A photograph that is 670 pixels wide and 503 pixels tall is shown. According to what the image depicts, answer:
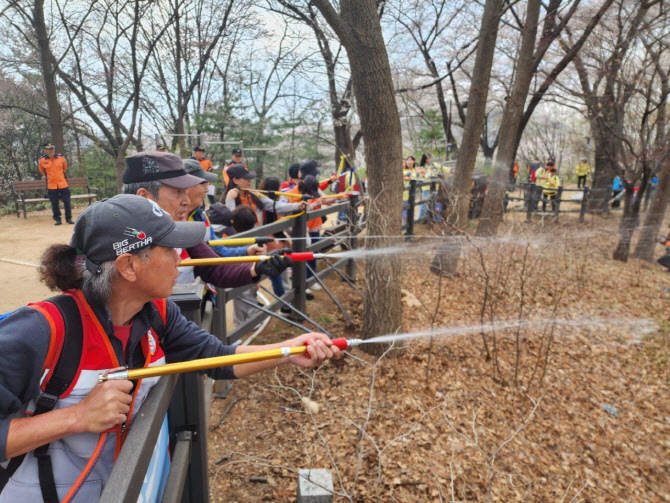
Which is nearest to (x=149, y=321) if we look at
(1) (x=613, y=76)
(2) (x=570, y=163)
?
(1) (x=613, y=76)

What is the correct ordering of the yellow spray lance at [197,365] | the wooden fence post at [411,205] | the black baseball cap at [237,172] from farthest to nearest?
the wooden fence post at [411,205] < the black baseball cap at [237,172] < the yellow spray lance at [197,365]

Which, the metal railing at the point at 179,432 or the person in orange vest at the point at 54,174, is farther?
the person in orange vest at the point at 54,174

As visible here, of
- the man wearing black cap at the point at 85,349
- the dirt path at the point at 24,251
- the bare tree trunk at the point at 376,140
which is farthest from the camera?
the dirt path at the point at 24,251

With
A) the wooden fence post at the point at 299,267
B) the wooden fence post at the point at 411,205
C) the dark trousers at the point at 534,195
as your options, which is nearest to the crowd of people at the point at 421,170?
the wooden fence post at the point at 411,205

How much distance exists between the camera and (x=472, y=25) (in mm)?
18844

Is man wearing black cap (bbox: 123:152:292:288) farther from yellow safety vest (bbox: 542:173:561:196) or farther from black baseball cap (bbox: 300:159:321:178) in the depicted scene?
yellow safety vest (bbox: 542:173:561:196)

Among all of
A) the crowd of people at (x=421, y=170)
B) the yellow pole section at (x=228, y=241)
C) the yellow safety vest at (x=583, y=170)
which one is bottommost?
the yellow pole section at (x=228, y=241)

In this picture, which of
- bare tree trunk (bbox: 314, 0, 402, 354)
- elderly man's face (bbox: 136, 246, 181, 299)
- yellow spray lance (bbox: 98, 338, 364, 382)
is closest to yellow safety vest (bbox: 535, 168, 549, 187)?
bare tree trunk (bbox: 314, 0, 402, 354)

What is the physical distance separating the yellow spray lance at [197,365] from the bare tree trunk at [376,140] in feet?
10.4

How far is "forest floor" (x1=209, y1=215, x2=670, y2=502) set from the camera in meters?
3.50

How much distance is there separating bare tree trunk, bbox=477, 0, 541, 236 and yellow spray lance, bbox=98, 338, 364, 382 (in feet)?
29.8

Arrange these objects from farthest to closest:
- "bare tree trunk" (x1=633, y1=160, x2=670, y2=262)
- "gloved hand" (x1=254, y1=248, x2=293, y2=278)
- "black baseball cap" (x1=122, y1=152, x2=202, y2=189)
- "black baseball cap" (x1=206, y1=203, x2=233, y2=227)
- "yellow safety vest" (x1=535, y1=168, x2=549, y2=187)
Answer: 1. "yellow safety vest" (x1=535, y1=168, x2=549, y2=187)
2. "bare tree trunk" (x1=633, y1=160, x2=670, y2=262)
3. "black baseball cap" (x1=206, y1=203, x2=233, y2=227)
4. "gloved hand" (x1=254, y1=248, x2=293, y2=278)
5. "black baseball cap" (x1=122, y1=152, x2=202, y2=189)

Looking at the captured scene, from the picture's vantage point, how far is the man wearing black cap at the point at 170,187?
115 inches

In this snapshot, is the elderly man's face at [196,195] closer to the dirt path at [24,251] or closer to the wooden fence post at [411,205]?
the dirt path at [24,251]
